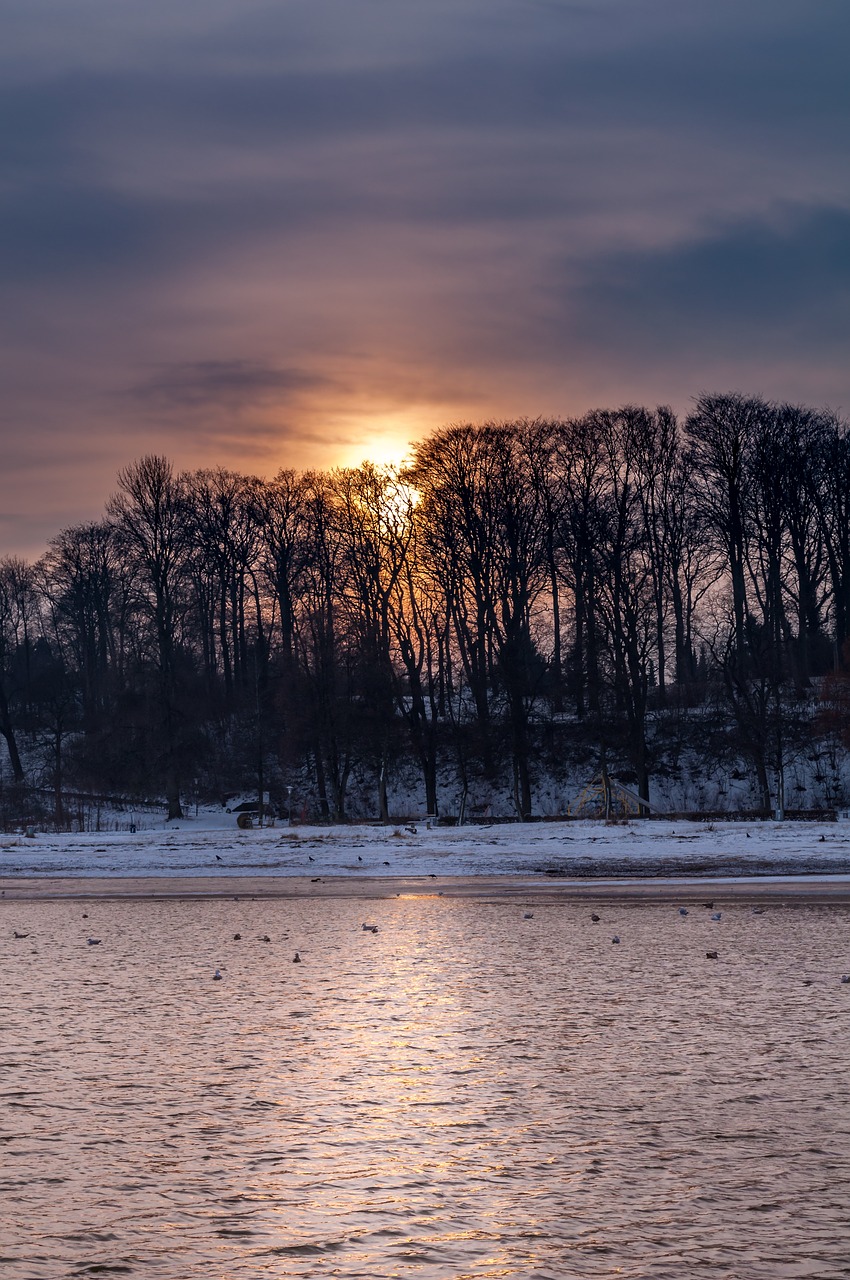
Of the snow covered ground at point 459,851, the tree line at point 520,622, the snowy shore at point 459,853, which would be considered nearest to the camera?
the snowy shore at point 459,853

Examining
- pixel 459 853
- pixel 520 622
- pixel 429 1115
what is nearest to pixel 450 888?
pixel 459 853

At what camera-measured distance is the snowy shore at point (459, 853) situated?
29.1 meters

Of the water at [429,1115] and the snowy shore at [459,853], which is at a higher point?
the water at [429,1115]

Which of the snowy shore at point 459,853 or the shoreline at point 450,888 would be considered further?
the snowy shore at point 459,853

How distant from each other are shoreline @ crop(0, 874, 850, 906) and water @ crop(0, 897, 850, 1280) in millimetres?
8211

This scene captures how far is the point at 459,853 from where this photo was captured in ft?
110

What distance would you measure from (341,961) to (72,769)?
5388 centimetres

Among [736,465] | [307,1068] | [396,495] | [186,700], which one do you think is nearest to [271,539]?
[186,700]

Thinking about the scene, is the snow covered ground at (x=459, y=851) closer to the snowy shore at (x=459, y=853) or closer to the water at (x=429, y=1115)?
the snowy shore at (x=459, y=853)

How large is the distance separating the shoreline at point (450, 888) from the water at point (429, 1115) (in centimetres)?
821

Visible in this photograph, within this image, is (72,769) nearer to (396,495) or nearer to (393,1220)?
(396,495)

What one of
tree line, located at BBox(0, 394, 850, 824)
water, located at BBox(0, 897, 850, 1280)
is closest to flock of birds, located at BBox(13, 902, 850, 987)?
water, located at BBox(0, 897, 850, 1280)

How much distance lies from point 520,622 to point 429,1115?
163 feet

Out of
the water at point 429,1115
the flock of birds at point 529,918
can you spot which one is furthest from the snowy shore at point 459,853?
the water at point 429,1115
